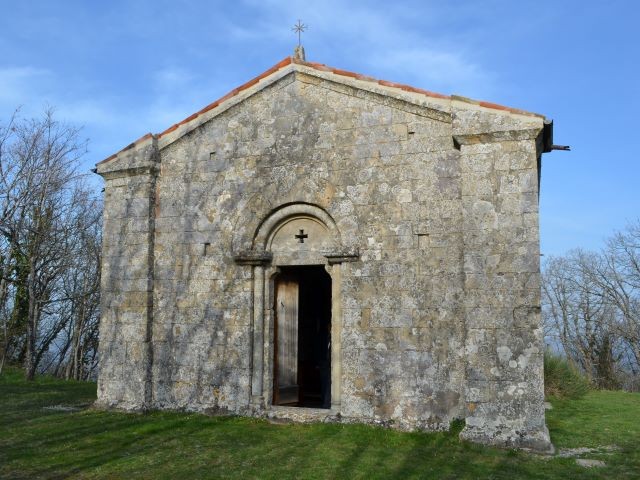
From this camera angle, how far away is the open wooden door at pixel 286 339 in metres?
9.22

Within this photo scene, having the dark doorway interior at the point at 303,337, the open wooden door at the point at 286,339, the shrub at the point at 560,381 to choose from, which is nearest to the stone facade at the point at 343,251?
the open wooden door at the point at 286,339

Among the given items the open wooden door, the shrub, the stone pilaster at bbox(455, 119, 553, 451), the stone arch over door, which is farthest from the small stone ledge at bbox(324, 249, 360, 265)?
the shrub

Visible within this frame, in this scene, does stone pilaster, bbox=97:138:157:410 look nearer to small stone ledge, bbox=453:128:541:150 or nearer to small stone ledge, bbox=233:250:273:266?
small stone ledge, bbox=233:250:273:266

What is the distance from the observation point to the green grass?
6.00 metres

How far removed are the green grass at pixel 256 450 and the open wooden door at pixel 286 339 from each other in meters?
1.03

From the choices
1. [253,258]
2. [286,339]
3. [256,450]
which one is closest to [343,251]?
[253,258]

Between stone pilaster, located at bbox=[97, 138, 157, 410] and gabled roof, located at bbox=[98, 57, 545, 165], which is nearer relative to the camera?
gabled roof, located at bbox=[98, 57, 545, 165]

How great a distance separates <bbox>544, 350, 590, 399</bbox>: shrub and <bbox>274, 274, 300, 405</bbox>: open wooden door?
6151 millimetres

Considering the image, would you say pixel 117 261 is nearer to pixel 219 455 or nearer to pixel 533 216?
pixel 219 455

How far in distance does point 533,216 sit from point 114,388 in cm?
702

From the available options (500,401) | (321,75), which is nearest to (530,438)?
(500,401)

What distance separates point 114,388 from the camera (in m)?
9.38

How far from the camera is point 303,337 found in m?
12.4

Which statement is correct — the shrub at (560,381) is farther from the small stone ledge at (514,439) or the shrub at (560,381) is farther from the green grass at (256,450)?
the small stone ledge at (514,439)
